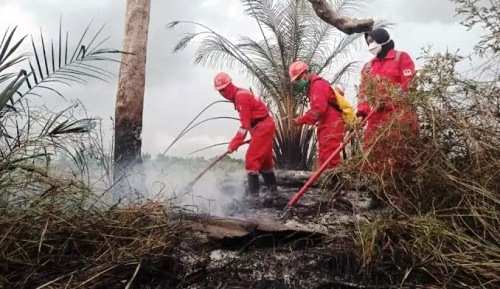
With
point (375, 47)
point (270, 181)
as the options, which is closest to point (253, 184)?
point (270, 181)

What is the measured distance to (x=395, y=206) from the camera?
19.9 ft

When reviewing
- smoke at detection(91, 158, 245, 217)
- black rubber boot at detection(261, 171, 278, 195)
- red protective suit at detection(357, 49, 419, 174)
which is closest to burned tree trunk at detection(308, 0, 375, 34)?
black rubber boot at detection(261, 171, 278, 195)

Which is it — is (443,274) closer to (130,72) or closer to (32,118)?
(32,118)

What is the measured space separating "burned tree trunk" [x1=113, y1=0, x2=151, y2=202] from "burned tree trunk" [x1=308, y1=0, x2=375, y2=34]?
10.3ft

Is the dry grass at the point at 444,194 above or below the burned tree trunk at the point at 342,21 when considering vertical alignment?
below

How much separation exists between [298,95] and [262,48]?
1.51m

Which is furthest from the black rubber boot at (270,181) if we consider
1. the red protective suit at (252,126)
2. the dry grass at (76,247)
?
the dry grass at (76,247)

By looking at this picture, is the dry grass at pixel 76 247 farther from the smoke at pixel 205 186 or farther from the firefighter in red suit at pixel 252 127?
the firefighter in red suit at pixel 252 127

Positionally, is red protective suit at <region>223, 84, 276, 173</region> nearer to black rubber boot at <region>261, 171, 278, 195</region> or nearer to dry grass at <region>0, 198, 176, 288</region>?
black rubber boot at <region>261, 171, 278, 195</region>

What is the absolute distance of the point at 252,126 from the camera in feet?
30.7

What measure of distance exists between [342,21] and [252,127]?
2.89 m

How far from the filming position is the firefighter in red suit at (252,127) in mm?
9148


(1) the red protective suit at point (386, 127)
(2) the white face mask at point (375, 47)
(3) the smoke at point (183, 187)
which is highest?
(2) the white face mask at point (375, 47)

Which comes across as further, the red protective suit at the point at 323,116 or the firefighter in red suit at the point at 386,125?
the red protective suit at the point at 323,116
